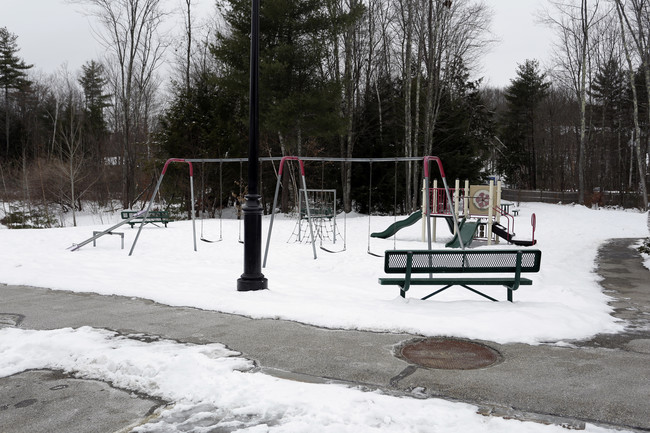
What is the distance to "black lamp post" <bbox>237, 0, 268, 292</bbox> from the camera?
7.98 meters

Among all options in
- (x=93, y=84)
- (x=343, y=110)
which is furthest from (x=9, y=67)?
(x=343, y=110)

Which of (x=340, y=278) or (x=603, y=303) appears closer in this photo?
(x=603, y=303)

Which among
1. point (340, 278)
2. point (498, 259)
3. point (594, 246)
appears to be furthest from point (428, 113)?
point (498, 259)

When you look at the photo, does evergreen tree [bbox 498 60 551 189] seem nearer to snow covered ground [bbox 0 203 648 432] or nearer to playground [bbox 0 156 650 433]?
snow covered ground [bbox 0 203 648 432]

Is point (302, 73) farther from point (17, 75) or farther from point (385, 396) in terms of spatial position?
point (17, 75)

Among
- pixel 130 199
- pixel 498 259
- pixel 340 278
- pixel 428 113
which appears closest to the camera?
pixel 498 259

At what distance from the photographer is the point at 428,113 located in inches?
1144

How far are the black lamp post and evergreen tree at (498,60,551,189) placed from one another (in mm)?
45081

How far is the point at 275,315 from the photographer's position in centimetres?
663

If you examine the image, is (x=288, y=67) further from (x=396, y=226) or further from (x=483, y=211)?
(x=483, y=211)

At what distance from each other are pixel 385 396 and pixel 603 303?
534cm

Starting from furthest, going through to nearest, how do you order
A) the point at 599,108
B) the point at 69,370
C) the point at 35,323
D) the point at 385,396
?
the point at 599,108, the point at 35,323, the point at 69,370, the point at 385,396

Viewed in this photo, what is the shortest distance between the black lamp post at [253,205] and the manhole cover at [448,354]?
3439 millimetres

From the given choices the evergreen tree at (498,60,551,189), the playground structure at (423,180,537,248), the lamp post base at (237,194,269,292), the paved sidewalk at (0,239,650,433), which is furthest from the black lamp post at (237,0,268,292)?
the evergreen tree at (498,60,551,189)
